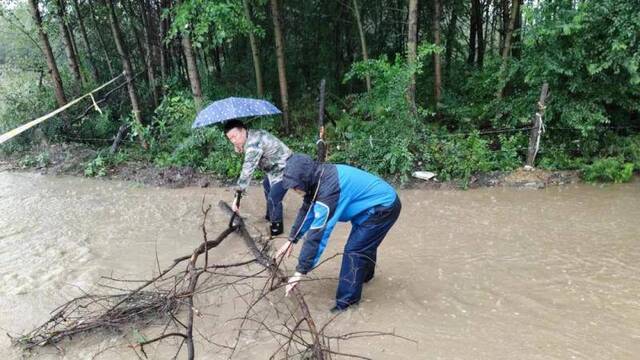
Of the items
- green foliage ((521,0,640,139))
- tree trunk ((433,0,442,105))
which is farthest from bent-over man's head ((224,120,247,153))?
tree trunk ((433,0,442,105))

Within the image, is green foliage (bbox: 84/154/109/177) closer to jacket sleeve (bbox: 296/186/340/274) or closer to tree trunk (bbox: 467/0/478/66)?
jacket sleeve (bbox: 296/186/340/274)

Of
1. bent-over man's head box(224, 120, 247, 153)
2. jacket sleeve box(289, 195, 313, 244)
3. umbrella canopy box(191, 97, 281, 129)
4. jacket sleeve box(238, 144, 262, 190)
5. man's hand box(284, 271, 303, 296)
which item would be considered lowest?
man's hand box(284, 271, 303, 296)

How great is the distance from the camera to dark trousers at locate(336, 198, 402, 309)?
3.80 metres

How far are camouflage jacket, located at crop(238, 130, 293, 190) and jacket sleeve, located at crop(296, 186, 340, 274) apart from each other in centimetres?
168

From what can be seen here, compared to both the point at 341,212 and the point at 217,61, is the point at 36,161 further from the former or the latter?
the point at 341,212

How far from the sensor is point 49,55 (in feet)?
33.0

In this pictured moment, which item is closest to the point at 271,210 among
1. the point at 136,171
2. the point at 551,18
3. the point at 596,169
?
the point at 136,171

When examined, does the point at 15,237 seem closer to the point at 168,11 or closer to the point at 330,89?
the point at 168,11

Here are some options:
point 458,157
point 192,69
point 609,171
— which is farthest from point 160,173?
point 609,171

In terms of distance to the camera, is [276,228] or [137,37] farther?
[137,37]

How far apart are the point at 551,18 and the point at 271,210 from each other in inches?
213

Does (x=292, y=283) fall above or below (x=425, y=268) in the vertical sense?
above

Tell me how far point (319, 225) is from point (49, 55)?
9269 mm

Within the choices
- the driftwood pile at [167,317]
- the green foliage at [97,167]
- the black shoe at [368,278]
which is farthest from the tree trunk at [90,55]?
the black shoe at [368,278]
